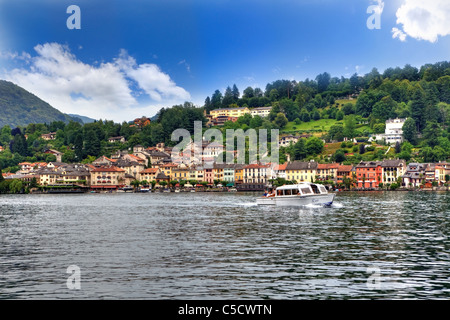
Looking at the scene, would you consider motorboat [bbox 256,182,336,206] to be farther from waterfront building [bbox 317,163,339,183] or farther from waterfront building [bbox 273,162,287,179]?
waterfront building [bbox 273,162,287,179]

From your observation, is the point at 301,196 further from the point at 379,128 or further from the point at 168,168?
the point at 379,128

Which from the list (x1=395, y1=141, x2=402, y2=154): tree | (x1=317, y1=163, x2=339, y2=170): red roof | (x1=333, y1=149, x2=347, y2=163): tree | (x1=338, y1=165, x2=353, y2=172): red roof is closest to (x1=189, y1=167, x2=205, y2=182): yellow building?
(x1=317, y1=163, x2=339, y2=170): red roof

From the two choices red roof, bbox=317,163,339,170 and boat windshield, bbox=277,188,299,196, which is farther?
red roof, bbox=317,163,339,170

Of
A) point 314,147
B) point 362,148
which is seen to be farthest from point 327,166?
point 362,148

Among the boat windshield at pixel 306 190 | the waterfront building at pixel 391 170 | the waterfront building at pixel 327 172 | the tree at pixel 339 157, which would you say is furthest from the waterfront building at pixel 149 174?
the boat windshield at pixel 306 190

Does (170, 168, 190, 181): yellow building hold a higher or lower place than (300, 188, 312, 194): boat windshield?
higher

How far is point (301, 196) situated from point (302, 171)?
88.9 meters

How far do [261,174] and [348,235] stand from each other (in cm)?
12106

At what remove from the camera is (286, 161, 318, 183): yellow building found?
150m

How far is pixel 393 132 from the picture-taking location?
185500 millimetres

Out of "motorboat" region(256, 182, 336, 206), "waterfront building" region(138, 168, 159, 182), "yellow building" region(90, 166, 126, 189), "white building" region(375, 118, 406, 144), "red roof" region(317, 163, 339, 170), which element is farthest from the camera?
"white building" region(375, 118, 406, 144)

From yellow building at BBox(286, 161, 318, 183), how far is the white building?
41512 millimetres
